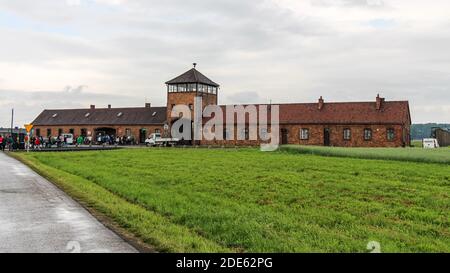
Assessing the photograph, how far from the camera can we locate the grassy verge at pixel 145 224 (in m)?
8.14

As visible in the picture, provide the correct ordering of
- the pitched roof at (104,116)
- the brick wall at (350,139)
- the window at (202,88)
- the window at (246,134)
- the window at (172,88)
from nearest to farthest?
1. the brick wall at (350,139)
2. the window at (246,134)
3. the window at (202,88)
4. the window at (172,88)
5. the pitched roof at (104,116)

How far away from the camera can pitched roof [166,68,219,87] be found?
64312 millimetres

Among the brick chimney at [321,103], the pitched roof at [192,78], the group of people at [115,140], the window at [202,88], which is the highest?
the pitched roof at [192,78]

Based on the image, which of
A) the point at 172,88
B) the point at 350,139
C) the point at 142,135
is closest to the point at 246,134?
the point at 172,88

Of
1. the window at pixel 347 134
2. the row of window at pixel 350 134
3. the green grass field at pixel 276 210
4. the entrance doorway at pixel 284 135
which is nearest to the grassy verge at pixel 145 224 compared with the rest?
the green grass field at pixel 276 210

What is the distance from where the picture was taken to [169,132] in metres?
66.2

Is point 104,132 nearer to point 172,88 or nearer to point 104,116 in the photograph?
point 104,116

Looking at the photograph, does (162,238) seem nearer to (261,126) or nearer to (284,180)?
(284,180)

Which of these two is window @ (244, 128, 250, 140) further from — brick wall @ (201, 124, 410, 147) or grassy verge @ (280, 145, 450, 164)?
grassy verge @ (280, 145, 450, 164)

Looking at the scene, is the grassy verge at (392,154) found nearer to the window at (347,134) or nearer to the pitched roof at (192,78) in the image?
the window at (347,134)

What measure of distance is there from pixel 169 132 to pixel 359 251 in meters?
58.9

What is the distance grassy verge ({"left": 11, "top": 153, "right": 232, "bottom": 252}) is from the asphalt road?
46 cm
